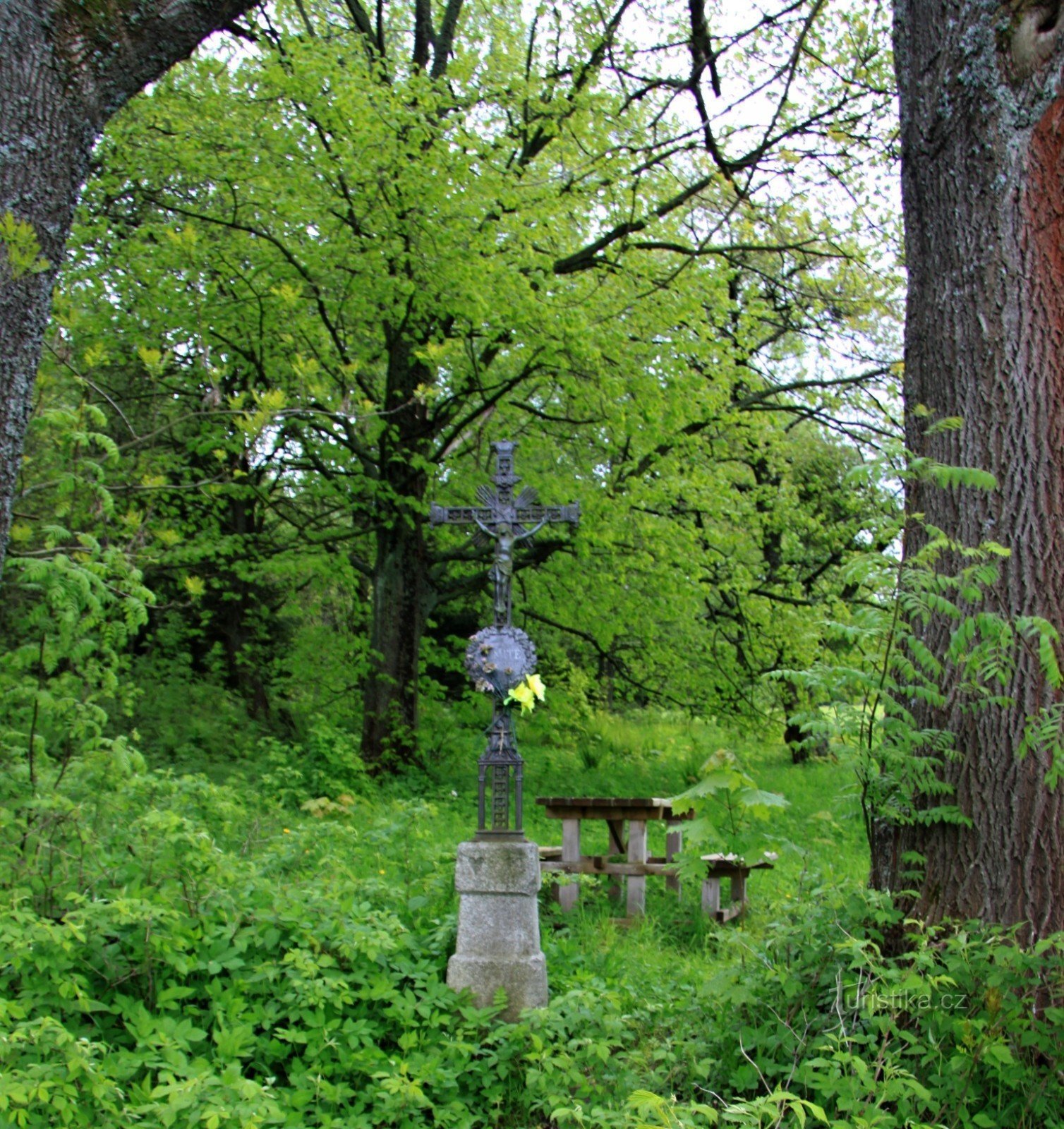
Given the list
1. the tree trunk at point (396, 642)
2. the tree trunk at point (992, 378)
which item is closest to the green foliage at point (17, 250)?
the tree trunk at point (992, 378)

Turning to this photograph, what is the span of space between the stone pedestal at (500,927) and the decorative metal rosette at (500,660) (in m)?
0.90

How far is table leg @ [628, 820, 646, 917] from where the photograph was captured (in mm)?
7755

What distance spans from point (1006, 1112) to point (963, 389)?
2.44 m

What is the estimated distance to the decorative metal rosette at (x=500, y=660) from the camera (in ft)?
20.5

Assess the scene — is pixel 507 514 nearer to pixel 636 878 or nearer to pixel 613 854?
pixel 636 878

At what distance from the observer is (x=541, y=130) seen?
448 inches

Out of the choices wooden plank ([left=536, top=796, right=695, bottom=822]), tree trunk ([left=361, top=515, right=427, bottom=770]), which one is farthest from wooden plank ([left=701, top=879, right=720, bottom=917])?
tree trunk ([left=361, top=515, right=427, bottom=770])

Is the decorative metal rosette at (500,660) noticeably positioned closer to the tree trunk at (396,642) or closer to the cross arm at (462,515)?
the cross arm at (462,515)

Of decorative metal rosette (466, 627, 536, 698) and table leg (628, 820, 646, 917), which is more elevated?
decorative metal rosette (466, 627, 536, 698)

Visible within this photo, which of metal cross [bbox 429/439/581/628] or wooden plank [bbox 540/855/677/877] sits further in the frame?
wooden plank [bbox 540/855/677/877]

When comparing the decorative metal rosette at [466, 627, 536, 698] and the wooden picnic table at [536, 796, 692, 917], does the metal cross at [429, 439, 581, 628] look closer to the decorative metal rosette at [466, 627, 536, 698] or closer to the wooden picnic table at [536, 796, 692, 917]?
the decorative metal rosette at [466, 627, 536, 698]

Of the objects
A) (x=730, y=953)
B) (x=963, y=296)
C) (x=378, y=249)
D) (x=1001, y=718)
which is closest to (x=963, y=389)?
(x=963, y=296)

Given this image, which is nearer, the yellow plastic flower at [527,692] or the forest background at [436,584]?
the forest background at [436,584]

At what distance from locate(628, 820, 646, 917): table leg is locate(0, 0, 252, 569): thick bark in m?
5.71
